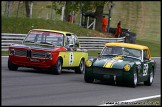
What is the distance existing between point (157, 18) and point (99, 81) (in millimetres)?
59964

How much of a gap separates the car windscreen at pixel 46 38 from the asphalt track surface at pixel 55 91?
5.04 ft

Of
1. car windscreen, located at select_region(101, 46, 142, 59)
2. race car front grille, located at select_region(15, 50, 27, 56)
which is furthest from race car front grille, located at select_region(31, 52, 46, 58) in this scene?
car windscreen, located at select_region(101, 46, 142, 59)

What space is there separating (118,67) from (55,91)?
3.21m

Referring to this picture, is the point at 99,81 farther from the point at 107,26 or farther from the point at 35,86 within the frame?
the point at 107,26

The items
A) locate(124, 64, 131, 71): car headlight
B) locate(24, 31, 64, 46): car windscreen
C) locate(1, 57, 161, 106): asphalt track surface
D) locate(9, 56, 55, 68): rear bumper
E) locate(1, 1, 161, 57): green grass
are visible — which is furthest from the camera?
locate(1, 1, 161, 57): green grass

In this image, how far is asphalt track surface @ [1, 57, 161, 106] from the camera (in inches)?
450

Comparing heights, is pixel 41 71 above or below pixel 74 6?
below

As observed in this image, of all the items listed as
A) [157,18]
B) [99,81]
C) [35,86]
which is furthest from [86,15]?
[35,86]

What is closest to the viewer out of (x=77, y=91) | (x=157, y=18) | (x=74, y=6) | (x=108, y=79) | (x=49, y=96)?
(x=49, y=96)

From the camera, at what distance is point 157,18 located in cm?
7662

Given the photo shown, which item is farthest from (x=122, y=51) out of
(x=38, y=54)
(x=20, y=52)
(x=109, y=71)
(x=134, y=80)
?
(x=20, y=52)

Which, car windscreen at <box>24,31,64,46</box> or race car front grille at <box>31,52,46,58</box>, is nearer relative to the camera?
race car front grille at <box>31,52,46,58</box>

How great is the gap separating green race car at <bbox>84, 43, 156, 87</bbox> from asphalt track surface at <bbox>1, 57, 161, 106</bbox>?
9.9 inches

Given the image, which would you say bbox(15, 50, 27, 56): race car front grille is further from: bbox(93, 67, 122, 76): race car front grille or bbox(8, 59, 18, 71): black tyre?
bbox(93, 67, 122, 76): race car front grille
